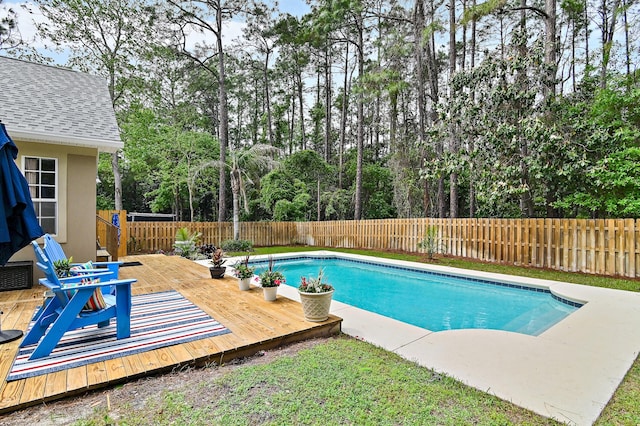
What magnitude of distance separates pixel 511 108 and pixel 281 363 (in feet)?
29.3

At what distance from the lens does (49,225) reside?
17.6ft

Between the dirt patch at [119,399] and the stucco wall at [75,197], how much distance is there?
14.2 feet

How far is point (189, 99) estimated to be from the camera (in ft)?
67.5

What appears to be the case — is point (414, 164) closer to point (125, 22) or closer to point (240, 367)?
point (240, 367)

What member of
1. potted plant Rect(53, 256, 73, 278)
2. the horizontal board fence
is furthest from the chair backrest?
the horizontal board fence

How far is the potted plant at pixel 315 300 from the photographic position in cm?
329

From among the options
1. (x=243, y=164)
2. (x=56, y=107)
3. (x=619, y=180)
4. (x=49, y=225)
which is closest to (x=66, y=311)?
(x=49, y=225)

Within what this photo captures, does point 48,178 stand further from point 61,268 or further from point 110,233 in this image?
point 61,268

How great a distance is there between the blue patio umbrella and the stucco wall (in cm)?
314

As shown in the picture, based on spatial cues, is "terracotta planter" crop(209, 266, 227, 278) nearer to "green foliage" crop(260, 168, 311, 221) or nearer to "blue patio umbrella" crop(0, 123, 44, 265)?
"blue patio umbrella" crop(0, 123, 44, 265)

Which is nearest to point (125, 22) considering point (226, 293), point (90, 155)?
point (90, 155)

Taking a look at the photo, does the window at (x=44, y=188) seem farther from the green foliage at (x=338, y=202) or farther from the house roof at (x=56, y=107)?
the green foliage at (x=338, y=202)

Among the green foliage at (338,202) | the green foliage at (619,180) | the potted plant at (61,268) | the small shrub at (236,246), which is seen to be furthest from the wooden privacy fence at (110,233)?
the green foliage at (619,180)

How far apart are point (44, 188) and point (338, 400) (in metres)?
6.00
